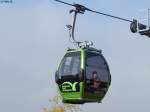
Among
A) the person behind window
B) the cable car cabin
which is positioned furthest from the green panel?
the person behind window

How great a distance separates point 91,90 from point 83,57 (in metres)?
1.40

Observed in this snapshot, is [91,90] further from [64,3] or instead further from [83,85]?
[64,3]

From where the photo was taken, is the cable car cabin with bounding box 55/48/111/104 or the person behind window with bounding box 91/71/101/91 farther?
the person behind window with bounding box 91/71/101/91

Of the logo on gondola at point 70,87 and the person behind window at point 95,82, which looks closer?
the logo on gondola at point 70,87

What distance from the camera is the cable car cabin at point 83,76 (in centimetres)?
2380

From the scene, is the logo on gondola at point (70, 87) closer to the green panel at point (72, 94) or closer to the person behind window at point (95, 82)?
the green panel at point (72, 94)

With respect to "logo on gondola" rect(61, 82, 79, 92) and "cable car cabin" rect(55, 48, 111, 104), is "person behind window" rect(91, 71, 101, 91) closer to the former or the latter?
"cable car cabin" rect(55, 48, 111, 104)

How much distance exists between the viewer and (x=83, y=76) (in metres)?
23.7

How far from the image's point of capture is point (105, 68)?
81.8 ft

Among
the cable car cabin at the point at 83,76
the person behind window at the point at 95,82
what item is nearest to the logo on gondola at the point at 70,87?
the cable car cabin at the point at 83,76

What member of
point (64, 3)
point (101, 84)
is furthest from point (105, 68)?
point (64, 3)

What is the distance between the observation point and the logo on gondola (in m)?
23.8

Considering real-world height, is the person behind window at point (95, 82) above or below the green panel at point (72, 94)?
above

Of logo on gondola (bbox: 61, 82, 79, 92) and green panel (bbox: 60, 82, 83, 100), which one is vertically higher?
logo on gondola (bbox: 61, 82, 79, 92)
